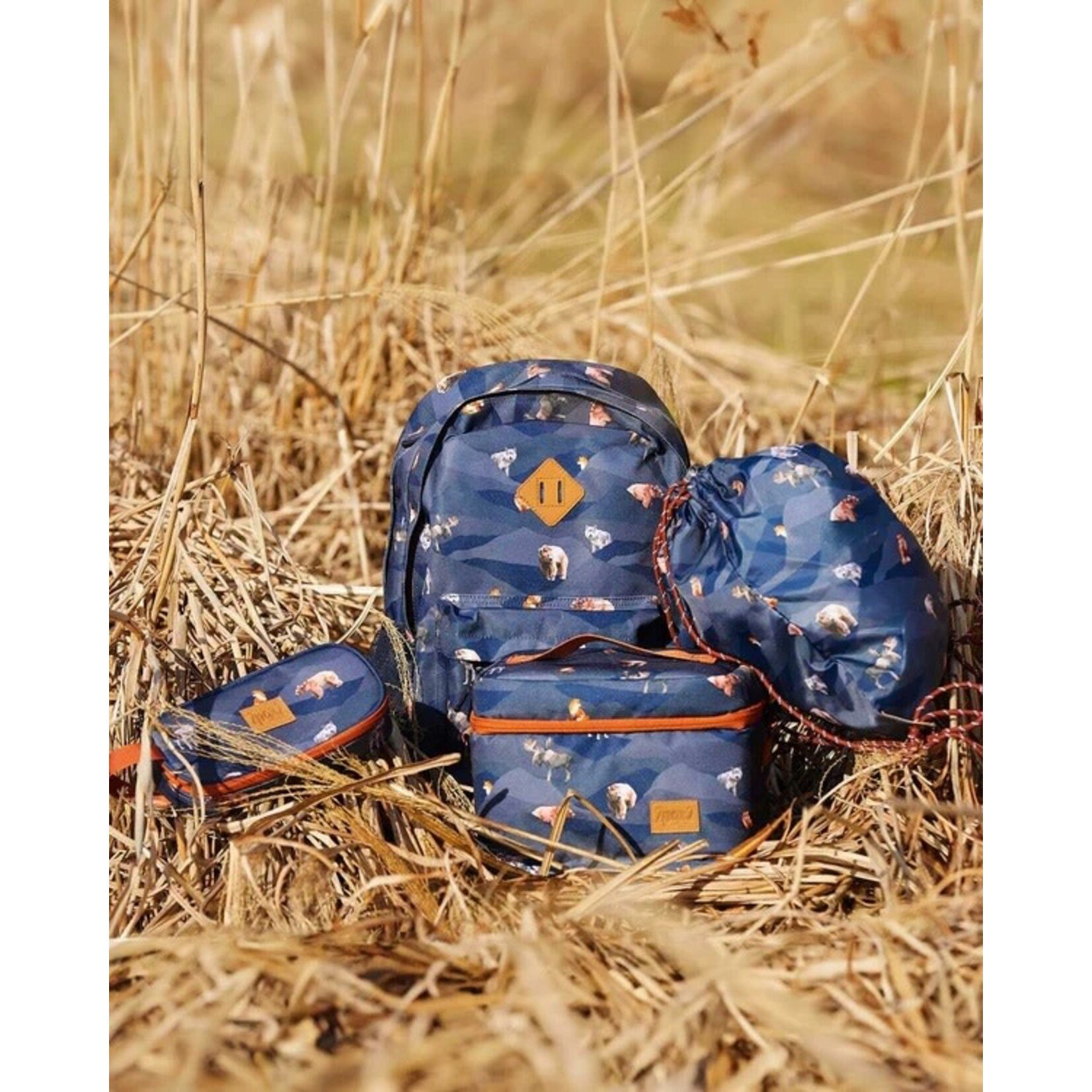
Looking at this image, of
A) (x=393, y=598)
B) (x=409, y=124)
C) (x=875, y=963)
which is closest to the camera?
(x=875, y=963)

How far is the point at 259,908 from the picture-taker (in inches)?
65.7

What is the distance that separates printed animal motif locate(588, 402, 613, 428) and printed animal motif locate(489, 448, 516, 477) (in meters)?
0.11

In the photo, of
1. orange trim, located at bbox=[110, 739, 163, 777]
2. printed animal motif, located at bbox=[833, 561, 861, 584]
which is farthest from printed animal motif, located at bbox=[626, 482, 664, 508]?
orange trim, located at bbox=[110, 739, 163, 777]

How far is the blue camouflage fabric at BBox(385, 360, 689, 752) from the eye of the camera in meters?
1.98

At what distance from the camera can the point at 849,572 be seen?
172cm

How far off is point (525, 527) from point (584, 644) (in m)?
0.19

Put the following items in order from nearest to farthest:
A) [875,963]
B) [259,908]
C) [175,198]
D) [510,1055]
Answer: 1. [510,1055]
2. [875,963]
3. [259,908]
4. [175,198]

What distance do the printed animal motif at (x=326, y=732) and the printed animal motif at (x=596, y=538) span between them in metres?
0.41

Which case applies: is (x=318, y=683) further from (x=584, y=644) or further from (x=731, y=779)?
(x=731, y=779)

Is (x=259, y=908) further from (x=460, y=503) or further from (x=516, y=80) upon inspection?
(x=516, y=80)

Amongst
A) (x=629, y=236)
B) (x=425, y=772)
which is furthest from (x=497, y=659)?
(x=629, y=236)

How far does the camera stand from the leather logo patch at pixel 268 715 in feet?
6.17

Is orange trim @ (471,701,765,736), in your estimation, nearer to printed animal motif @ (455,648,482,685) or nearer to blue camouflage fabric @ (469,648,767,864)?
blue camouflage fabric @ (469,648,767,864)

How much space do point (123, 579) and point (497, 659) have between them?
22.8 inches
